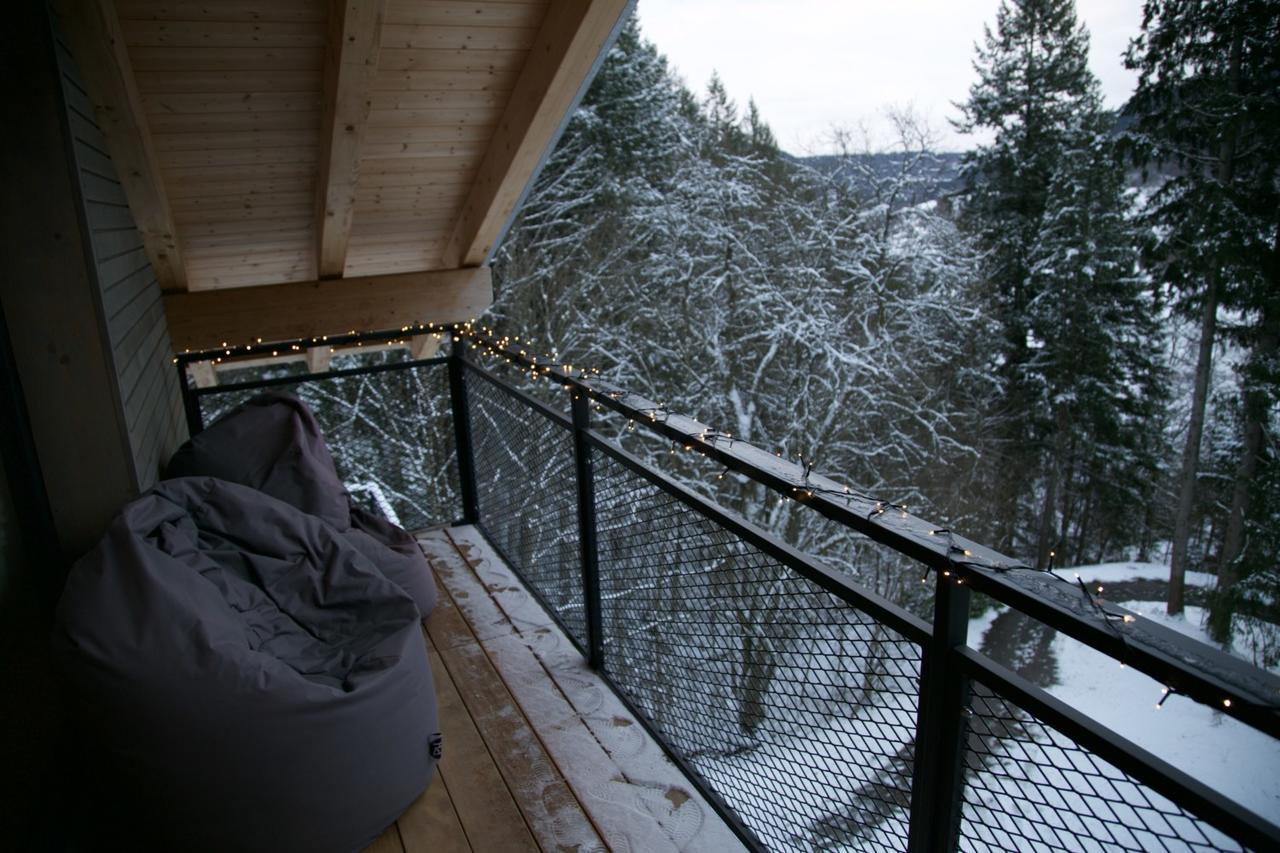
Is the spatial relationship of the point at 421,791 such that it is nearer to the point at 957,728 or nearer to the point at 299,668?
the point at 299,668

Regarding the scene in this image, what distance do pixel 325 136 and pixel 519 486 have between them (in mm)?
1769

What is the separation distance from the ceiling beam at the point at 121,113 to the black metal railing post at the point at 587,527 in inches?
68.7

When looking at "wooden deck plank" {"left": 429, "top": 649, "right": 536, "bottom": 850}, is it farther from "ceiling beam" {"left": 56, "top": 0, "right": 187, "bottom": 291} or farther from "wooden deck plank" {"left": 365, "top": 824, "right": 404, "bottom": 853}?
"ceiling beam" {"left": 56, "top": 0, "right": 187, "bottom": 291}

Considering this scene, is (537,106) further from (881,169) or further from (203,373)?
(881,169)

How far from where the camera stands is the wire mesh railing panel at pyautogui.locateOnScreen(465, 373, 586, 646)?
3.03 metres

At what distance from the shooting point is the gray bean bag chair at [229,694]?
1496 millimetres

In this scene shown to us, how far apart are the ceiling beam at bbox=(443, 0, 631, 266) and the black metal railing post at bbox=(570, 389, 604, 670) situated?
1.28 m

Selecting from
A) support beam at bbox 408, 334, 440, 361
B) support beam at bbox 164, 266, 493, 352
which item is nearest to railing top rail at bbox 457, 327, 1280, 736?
support beam at bbox 164, 266, 493, 352

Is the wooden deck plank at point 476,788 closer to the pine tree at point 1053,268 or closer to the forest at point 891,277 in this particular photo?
the forest at point 891,277

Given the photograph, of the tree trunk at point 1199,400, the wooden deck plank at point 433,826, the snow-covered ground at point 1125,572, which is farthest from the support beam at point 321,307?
the snow-covered ground at point 1125,572

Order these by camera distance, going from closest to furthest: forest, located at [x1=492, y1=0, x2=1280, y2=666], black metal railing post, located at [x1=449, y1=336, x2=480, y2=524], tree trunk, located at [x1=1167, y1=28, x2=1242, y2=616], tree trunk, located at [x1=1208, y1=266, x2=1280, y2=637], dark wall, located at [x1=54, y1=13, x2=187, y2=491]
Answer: dark wall, located at [x1=54, y1=13, x2=187, y2=491] → black metal railing post, located at [x1=449, y1=336, x2=480, y2=524] → forest, located at [x1=492, y1=0, x2=1280, y2=666] → tree trunk, located at [x1=1208, y1=266, x2=1280, y2=637] → tree trunk, located at [x1=1167, y1=28, x2=1242, y2=616]

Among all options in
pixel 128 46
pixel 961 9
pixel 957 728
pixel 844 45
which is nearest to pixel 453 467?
pixel 128 46

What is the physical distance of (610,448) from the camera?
2.16m

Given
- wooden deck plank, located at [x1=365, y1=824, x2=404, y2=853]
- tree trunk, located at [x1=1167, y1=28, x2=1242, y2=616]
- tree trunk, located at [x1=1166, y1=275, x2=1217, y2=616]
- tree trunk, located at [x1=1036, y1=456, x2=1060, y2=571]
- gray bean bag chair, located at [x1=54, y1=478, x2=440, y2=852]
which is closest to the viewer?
gray bean bag chair, located at [x1=54, y1=478, x2=440, y2=852]
